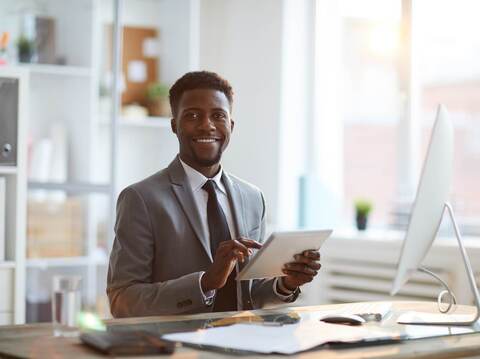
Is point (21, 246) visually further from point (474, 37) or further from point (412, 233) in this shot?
point (474, 37)

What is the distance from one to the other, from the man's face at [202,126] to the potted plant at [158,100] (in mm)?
2353

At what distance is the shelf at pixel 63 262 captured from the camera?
4380 mm

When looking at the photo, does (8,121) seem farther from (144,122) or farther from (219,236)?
(219,236)

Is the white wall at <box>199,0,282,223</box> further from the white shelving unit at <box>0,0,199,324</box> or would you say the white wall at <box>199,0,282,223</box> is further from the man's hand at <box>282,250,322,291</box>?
the man's hand at <box>282,250,322,291</box>

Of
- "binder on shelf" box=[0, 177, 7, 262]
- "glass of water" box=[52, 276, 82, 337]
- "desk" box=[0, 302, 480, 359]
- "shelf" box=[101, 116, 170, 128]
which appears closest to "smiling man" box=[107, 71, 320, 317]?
"desk" box=[0, 302, 480, 359]

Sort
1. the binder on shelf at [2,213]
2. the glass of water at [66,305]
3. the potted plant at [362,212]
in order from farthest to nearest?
the potted plant at [362,212] < the binder on shelf at [2,213] < the glass of water at [66,305]

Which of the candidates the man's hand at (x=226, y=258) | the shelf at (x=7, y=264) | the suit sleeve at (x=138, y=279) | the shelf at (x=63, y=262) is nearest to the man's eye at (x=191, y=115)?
the suit sleeve at (x=138, y=279)

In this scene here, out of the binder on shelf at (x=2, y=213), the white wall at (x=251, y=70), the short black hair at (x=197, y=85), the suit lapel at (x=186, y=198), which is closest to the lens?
the suit lapel at (x=186, y=198)

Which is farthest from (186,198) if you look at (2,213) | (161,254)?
(2,213)

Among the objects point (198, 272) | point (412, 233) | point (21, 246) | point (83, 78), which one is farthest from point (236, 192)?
point (83, 78)

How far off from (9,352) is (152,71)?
342 cm

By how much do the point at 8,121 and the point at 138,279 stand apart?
1638 millimetres

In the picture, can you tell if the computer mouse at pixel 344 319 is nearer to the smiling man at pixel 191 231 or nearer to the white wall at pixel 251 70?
the smiling man at pixel 191 231

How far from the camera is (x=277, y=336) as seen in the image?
1.88 m
